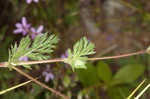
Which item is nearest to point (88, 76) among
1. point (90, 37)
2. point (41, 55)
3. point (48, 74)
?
point (48, 74)

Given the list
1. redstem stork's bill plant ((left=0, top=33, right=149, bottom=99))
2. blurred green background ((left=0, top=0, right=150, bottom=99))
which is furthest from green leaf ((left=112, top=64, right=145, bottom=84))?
redstem stork's bill plant ((left=0, top=33, right=149, bottom=99))

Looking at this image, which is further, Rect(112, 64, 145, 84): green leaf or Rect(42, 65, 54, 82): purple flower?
Rect(112, 64, 145, 84): green leaf

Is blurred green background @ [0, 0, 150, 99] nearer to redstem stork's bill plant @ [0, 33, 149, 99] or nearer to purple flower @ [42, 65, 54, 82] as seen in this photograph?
purple flower @ [42, 65, 54, 82]

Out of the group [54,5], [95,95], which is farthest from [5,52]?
[95,95]

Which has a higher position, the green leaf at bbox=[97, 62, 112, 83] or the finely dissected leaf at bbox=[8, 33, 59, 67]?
the finely dissected leaf at bbox=[8, 33, 59, 67]

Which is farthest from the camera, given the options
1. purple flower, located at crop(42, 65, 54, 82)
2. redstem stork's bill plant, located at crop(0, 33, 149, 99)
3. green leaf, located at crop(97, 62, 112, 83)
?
green leaf, located at crop(97, 62, 112, 83)

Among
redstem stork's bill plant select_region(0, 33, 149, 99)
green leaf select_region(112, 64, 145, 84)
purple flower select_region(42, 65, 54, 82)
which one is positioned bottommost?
green leaf select_region(112, 64, 145, 84)

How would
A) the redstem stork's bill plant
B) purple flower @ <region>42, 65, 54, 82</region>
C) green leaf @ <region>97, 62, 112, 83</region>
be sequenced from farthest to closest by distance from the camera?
1. green leaf @ <region>97, 62, 112, 83</region>
2. purple flower @ <region>42, 65, 54, 82</region>
3. the redstem stork's bill plant
